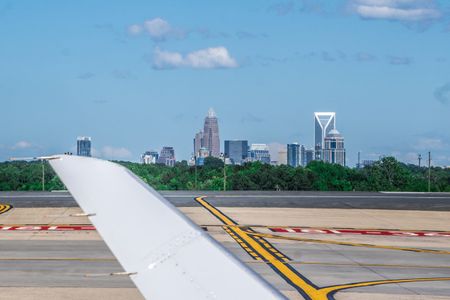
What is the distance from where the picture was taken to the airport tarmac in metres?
21.2

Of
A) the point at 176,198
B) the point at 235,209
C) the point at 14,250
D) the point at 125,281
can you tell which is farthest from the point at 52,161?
the point at 176,198

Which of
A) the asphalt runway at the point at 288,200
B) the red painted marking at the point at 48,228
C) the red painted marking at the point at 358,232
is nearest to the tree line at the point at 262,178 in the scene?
the asphalt runway at the point at 288,200

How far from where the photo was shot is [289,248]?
98.5ft

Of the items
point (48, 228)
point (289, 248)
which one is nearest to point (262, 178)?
point (48, 228)

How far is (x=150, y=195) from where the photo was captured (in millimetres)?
7297

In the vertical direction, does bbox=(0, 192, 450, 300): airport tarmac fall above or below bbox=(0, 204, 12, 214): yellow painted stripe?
below

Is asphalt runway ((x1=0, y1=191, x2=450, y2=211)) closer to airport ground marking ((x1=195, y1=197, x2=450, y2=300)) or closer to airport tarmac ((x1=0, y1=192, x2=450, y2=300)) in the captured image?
airport tarmac ((x1=0, y1=192, x2=450, y2=300))

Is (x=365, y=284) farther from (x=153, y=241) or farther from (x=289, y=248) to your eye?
(x=153, y=241)

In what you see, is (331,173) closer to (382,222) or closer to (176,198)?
(176,198)

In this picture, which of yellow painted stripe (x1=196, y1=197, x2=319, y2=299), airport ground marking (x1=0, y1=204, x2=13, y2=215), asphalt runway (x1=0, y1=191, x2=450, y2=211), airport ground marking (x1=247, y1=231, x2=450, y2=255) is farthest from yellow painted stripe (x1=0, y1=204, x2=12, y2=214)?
airport ground marking (x1=247, y1=231, x2=450, y2=255)

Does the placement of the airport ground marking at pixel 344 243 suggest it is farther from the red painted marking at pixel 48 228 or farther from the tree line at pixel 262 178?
the tree line at pixel 262 178

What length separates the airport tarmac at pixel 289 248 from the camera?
69.7 feet

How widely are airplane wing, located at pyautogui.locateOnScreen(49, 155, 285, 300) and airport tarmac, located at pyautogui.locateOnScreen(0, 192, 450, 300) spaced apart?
1.41 m

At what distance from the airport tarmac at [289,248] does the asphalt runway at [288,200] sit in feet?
0.76
